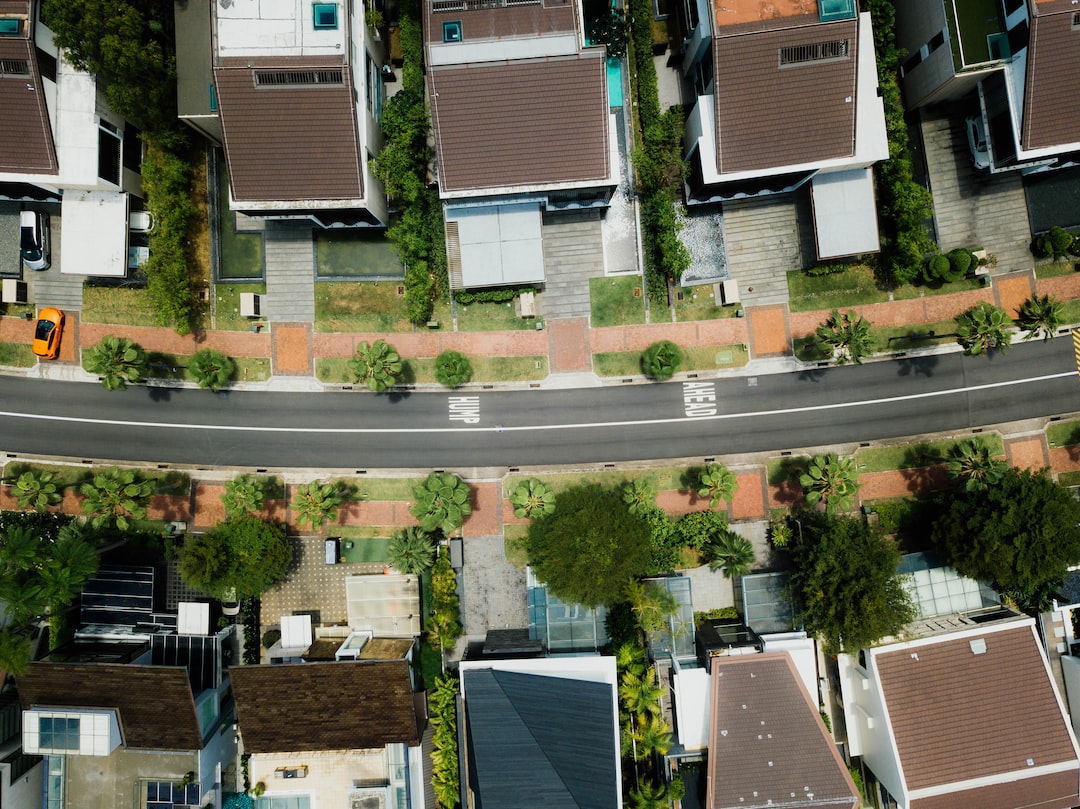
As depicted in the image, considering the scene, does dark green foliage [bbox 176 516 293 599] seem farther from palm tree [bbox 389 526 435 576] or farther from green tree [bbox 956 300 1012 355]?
green tree [bbox 956 300 1012 355]

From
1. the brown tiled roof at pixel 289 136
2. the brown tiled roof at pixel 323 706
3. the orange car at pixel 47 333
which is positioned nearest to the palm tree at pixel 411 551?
the brown tiled roof at pixel 323 706

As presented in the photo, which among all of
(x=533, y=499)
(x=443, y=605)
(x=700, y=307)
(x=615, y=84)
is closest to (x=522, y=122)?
(x=615, y=84)

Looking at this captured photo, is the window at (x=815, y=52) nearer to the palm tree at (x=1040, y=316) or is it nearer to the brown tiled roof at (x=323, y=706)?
the palm tree at (x=1040, y=316)

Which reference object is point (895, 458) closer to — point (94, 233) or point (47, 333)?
point (94, 233)

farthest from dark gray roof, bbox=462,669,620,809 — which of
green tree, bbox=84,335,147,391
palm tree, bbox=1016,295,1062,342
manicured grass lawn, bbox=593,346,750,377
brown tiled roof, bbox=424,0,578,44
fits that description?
brown tiled roof, bbox=424,0,578,44

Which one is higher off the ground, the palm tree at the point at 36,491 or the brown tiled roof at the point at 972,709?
the palm tree at the point at 36,491

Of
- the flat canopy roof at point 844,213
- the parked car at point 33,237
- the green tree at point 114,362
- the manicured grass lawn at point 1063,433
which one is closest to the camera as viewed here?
the green tree at point 114,362

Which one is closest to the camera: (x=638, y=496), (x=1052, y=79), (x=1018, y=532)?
(x=1052, y=79)
